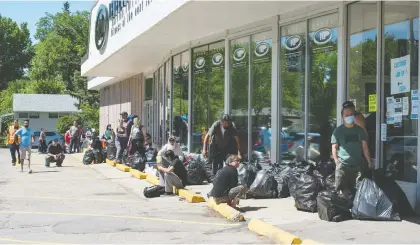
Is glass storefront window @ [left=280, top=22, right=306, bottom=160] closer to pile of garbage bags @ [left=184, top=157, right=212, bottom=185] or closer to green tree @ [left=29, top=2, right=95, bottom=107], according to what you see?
pile of garbage bags @ [left=184, top=157, right=212, bottom=185]

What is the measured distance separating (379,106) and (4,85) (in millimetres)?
79041

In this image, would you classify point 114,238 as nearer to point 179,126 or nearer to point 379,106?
point 379,106

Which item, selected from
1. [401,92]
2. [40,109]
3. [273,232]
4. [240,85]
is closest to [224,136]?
[240,85]

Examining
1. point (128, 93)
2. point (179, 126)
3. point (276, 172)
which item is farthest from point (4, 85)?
point (276, 172)

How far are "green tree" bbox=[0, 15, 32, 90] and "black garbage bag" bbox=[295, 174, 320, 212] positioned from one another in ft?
248

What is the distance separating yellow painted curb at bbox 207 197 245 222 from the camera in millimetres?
8164

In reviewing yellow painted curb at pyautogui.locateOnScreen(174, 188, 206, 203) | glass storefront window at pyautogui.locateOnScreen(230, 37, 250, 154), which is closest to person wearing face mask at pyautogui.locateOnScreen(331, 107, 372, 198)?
yellow painted curb at pyautogui.locateOnScreen(174, 188, 206, 203)

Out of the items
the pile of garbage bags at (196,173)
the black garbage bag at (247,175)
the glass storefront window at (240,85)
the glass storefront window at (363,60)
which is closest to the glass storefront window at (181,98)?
the glass storefront window at (240,85)

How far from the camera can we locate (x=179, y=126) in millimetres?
18344

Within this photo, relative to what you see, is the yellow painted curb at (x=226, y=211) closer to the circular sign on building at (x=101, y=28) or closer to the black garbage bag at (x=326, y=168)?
the black garbage bag at (x=326, y=168)

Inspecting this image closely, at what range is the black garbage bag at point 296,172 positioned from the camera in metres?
8.99

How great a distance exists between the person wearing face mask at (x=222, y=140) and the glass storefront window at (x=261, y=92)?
1954 mm

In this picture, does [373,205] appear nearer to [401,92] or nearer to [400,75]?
[401,92]

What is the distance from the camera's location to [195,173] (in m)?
12.7
